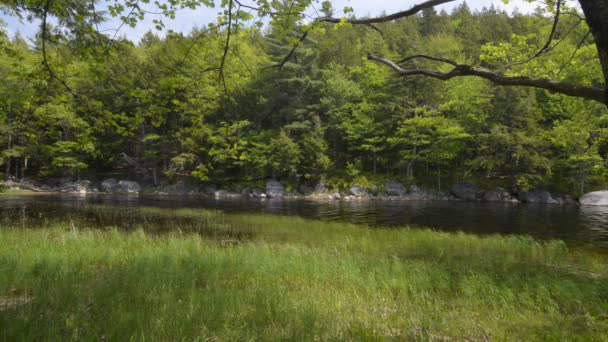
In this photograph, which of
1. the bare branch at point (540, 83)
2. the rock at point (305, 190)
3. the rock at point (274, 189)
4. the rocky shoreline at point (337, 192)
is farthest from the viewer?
the rock at point (305, 190)

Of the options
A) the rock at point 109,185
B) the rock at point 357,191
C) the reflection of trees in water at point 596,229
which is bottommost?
the reflection of trees in water at point 596,229

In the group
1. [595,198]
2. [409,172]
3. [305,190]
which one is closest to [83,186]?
[305,190]

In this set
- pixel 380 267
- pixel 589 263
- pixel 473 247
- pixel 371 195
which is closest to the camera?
pixel 380 267

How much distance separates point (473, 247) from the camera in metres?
11.2

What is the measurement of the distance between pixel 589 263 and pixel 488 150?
28.2 m

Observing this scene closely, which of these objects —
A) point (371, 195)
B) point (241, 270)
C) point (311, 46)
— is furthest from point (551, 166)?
point (241, 270)

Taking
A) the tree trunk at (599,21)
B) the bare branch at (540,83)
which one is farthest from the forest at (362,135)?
the tree trunk at (599,21)

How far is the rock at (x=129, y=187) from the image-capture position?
4381 cm

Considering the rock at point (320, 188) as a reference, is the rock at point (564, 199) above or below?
below

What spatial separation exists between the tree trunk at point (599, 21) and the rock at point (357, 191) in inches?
1430

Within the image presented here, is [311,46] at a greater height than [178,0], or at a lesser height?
greater

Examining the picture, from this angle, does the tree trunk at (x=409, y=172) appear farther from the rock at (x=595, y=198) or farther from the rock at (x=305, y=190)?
the rock at (x=595, y=198)

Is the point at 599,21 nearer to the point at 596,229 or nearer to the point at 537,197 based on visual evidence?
the point at 596,229

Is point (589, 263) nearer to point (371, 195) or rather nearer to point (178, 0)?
point (178, 0)
